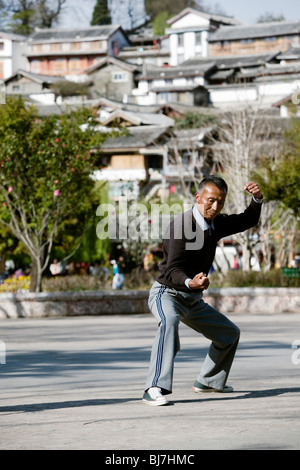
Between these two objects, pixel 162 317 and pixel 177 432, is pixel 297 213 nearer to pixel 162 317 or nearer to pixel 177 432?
pixel 162 317

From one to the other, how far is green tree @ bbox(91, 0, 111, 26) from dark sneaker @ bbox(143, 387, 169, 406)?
97592 millimetres

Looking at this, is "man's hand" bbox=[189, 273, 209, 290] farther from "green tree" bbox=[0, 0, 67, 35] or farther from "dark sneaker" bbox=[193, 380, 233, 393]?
"green tree" bbox=[0, 0, 67, 35]

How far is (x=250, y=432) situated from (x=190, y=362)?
4585 mm

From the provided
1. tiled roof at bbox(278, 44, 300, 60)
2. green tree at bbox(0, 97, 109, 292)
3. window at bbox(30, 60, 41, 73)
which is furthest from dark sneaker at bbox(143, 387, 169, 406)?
window at bbox(30, 60, 41, 73)

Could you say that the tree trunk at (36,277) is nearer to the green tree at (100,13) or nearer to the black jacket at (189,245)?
the black jacket at (189,245)

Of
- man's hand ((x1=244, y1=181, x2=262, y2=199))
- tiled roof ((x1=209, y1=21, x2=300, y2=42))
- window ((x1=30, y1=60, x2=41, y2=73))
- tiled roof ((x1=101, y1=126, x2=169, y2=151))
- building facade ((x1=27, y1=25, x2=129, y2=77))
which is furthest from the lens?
window ((x1=30, y1=60, x2=41, y2=73))

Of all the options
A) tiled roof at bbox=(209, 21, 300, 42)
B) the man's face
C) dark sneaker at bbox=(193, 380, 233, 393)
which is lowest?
dark sneaker at bbox=(193, 380, 233, 393)

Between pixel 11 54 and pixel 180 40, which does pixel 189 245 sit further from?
pixel 11 54

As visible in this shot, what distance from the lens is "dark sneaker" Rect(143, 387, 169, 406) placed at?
6578mm

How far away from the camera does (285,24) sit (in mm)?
85750

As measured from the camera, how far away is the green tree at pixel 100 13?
334 ft

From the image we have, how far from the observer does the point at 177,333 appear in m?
6.92

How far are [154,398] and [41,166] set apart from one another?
51.4 ft

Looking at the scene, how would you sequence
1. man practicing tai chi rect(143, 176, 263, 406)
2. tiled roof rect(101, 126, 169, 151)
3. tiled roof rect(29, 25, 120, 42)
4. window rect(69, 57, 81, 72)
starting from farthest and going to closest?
1. window rect(69, 57, 81, 72)
2. tiled roof rect(29, 25, 120, 42)
3. tiled roof rect(101, 126, 169, 151)
4. man practicing tai chi rect(143, 176, 263, 406)
